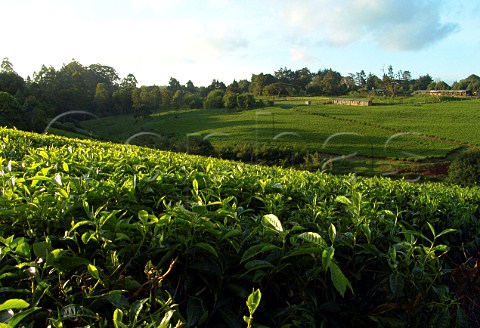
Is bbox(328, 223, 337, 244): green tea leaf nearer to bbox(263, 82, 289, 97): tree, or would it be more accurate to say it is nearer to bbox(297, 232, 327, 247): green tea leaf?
bbox(297, 232, 327, 247): green tea leaf

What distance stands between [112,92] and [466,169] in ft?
202

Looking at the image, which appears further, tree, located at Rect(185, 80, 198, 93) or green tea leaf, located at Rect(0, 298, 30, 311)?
tree, located at Rect(185, 80, 198, 93)

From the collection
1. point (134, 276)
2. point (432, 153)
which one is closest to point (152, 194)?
point (134, 276)

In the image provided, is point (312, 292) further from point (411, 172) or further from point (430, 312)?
point (411, 172)

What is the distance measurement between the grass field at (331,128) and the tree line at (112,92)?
3356 mm

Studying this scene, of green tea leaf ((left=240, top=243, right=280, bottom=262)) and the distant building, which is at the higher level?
green tea leaf ((left=240, top=243, right=280, bottom=262))

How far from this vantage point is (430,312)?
4.59 feet

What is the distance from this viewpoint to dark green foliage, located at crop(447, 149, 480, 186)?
916 inches

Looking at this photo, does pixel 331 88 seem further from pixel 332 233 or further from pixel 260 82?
pixel 332 233

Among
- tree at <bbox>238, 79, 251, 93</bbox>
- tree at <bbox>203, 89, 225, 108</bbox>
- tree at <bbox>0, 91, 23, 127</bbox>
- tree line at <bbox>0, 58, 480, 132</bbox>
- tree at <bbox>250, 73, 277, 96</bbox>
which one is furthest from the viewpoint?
tree at <bbox>238, 79, 251, 93</bbox>

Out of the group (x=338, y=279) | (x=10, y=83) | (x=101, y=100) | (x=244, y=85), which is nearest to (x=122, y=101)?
(x=101, y=100)

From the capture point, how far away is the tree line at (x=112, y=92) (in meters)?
36.3

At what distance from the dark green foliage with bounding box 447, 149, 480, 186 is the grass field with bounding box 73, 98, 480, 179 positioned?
12051 millimetres

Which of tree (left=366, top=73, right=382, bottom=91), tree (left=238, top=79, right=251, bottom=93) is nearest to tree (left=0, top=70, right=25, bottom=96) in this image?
tree (left=238, top=79, right=251, bottom=93)
